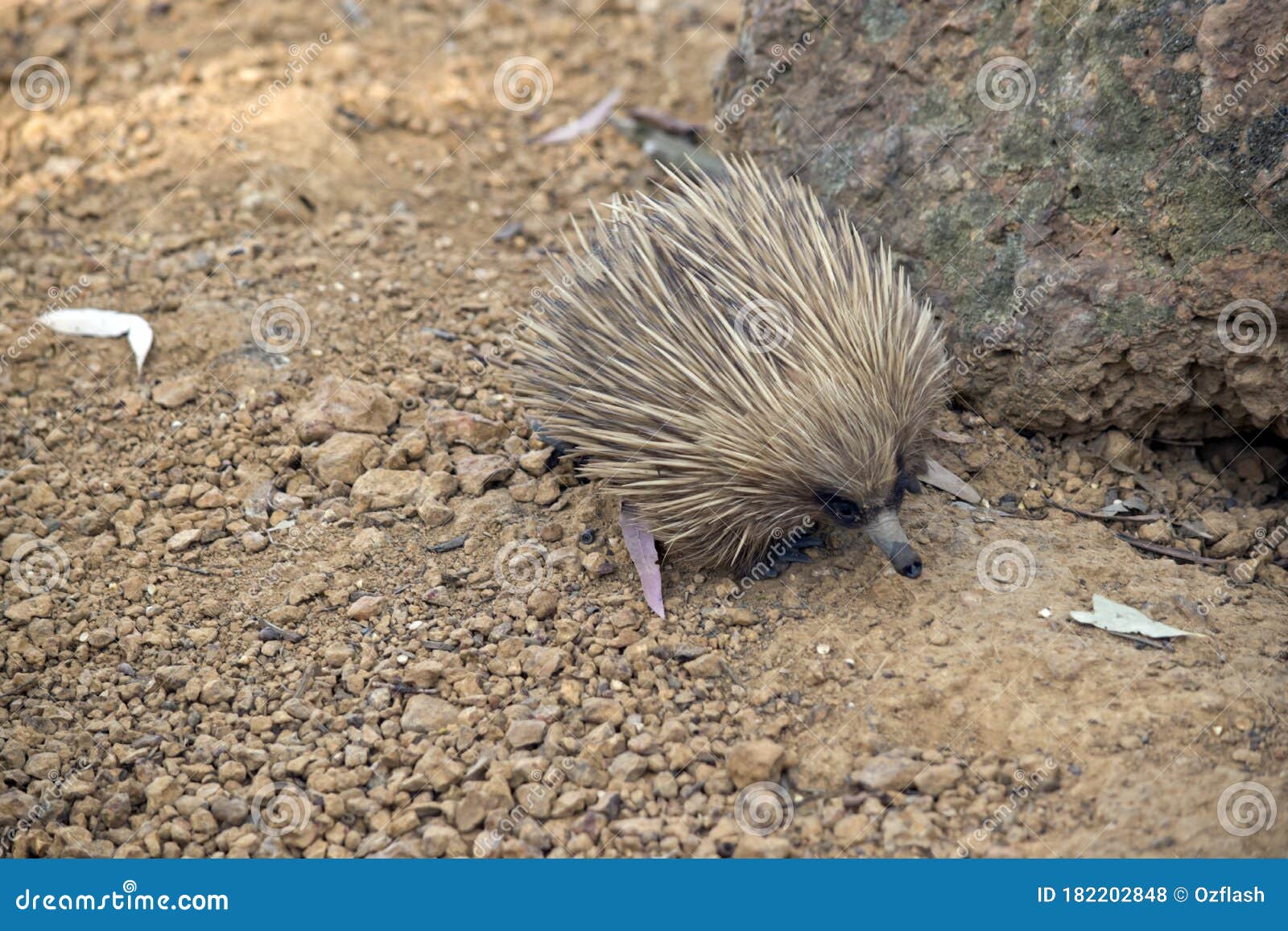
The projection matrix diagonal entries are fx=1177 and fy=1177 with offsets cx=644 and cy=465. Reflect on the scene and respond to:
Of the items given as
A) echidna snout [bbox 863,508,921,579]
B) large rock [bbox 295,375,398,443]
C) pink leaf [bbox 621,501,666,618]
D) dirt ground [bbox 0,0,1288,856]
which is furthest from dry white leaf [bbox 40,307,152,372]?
echidna snout [bbox 863,508,921,579]

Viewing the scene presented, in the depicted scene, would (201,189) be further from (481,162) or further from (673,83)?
(673,83)

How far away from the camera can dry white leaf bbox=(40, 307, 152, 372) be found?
552cm

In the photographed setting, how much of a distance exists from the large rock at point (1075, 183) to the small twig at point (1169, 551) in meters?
0.55

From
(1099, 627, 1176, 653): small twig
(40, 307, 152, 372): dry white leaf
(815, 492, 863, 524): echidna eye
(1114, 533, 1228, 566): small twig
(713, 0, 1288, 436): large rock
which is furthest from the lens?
(40, 307, 152, 372): dry white leaf

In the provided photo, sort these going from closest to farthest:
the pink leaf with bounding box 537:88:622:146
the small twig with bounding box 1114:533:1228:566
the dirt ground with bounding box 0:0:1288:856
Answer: the dirt ground with bounding box 0:0:1288:856
the small twig with bounding box 1114:533:1228:566
the pink leaf with bounding box 537:88:622:146

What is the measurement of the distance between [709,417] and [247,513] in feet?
6.64

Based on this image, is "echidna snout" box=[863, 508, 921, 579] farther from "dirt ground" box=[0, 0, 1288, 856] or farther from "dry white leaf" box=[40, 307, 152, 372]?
"dry white leaf" box=[40, 307, 152, 372]

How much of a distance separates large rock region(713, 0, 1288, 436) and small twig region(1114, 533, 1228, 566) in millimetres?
546

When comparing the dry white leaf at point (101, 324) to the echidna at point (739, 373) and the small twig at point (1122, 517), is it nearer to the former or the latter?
the echidna at point (739, 373)

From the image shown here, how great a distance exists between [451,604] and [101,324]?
256cm

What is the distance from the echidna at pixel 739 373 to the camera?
12.7 ft

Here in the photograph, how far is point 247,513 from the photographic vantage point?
4773mm

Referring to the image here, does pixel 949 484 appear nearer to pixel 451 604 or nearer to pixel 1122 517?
pixel 1122 517

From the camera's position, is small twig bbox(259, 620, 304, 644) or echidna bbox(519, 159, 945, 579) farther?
small twig bbox(259, 620, 304, 644)
